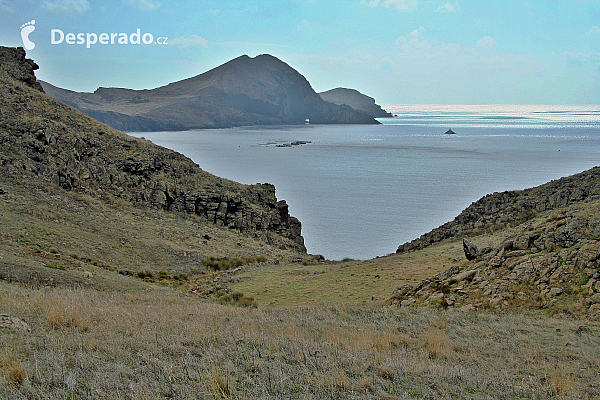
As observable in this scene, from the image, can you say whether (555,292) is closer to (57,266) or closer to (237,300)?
(237,300)

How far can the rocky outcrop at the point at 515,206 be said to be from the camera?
68.7ft

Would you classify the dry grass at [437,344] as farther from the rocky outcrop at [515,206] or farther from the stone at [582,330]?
the rocky outcrop at [515,206]

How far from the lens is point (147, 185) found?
1062 inches

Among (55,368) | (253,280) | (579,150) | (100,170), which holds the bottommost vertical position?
(253,280)

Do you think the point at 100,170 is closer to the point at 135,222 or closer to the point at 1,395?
the point at 135,222

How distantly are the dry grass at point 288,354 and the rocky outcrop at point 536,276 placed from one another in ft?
3.19

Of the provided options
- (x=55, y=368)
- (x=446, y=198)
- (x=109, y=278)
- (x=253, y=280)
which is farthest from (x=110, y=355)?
(x=446, y=198)

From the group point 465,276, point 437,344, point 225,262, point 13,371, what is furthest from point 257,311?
point 225,262

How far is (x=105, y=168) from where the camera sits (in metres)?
26.4

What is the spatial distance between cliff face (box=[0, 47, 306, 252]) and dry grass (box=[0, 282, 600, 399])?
1619cm

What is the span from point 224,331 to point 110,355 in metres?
2.15

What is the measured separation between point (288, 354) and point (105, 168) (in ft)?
76.1

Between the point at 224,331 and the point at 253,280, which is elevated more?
the point at 224,331

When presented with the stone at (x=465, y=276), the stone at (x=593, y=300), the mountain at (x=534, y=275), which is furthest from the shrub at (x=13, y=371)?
the stone at (x=593, y=300)
